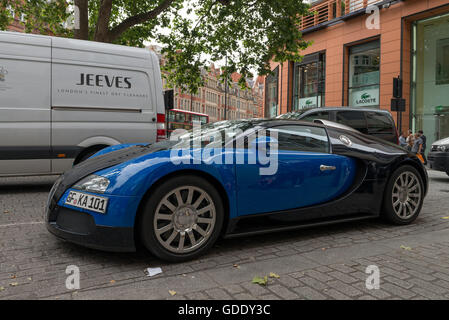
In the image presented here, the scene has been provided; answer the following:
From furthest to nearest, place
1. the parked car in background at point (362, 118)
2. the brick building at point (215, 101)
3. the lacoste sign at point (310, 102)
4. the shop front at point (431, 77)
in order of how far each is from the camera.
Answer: the brick building at point (215, 101), the lacoste sign at point (310, 102), the shop front at point (431, 77), the parked car in background at point (362, 118)

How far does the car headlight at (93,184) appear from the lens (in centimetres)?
290

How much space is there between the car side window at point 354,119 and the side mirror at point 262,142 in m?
4.99

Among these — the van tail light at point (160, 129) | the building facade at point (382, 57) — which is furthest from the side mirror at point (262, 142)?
the building facade at point (382, 57)

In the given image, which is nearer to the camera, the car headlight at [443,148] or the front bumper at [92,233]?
the front bumper at [92,233]

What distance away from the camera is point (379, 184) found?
4098mm

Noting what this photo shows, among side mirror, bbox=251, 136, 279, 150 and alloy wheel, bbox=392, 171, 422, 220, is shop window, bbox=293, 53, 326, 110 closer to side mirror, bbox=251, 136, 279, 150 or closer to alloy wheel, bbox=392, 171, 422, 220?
alloy wheel, bbox=392, 171, 422, 220

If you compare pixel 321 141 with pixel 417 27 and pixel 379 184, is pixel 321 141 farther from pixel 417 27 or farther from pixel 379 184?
pixel 417 27

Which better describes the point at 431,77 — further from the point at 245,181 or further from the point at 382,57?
the point at 245,181

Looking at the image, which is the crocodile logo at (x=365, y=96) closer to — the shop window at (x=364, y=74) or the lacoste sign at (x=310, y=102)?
the shop window at (x=364, y=74)

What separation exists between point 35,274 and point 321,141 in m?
2.87

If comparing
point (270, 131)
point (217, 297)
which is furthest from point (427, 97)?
point (217, 297)

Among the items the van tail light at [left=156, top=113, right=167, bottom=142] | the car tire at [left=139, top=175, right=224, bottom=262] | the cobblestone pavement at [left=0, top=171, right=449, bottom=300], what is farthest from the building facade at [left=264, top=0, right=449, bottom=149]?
the car tire at [left=139, top=175, right=224, bottom=262]

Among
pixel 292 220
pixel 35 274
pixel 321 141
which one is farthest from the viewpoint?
pixel 321 141

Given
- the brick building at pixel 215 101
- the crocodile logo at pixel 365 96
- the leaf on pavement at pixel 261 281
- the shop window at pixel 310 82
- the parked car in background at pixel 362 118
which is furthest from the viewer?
the brick building at pixel 215 101
